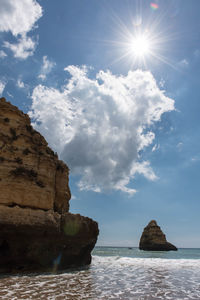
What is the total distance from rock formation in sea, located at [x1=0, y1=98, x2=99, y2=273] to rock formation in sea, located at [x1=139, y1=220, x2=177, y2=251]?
2150 inches

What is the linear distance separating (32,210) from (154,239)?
61.6m

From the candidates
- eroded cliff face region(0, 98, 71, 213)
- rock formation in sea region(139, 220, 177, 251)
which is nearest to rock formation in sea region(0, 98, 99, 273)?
eroded cliff face region(0, 98, 71, 213)

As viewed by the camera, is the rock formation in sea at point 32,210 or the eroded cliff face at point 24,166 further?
→ the eroded cliff face at point 24,166

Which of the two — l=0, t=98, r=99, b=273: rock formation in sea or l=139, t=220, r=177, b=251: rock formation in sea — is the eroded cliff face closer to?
l=0, t=98, r=99, b=273: rock formation in sea

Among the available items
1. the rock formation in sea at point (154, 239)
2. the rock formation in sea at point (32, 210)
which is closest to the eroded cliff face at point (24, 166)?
the rock formation in sea at point (32, 210)

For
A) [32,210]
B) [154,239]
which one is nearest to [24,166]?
[32,210]

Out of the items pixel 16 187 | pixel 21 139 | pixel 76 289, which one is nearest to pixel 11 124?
pixel 21 139

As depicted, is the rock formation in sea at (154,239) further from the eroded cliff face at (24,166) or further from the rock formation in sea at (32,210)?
the eroded cliff face at (24,166)

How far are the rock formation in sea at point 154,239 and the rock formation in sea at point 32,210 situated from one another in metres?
54.6

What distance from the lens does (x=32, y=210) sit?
13.7 m

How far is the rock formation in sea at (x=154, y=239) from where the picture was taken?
67.1 metres

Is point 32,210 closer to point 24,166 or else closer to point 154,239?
point 24,166

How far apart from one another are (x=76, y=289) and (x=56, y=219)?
5712 mm

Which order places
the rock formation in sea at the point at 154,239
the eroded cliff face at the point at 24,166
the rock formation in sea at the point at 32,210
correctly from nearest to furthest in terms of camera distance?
the rock formation in sea at the point at 32,210, the eroded cliff face at the point at 24,166, the rock formation in sea at the point at 154,239
